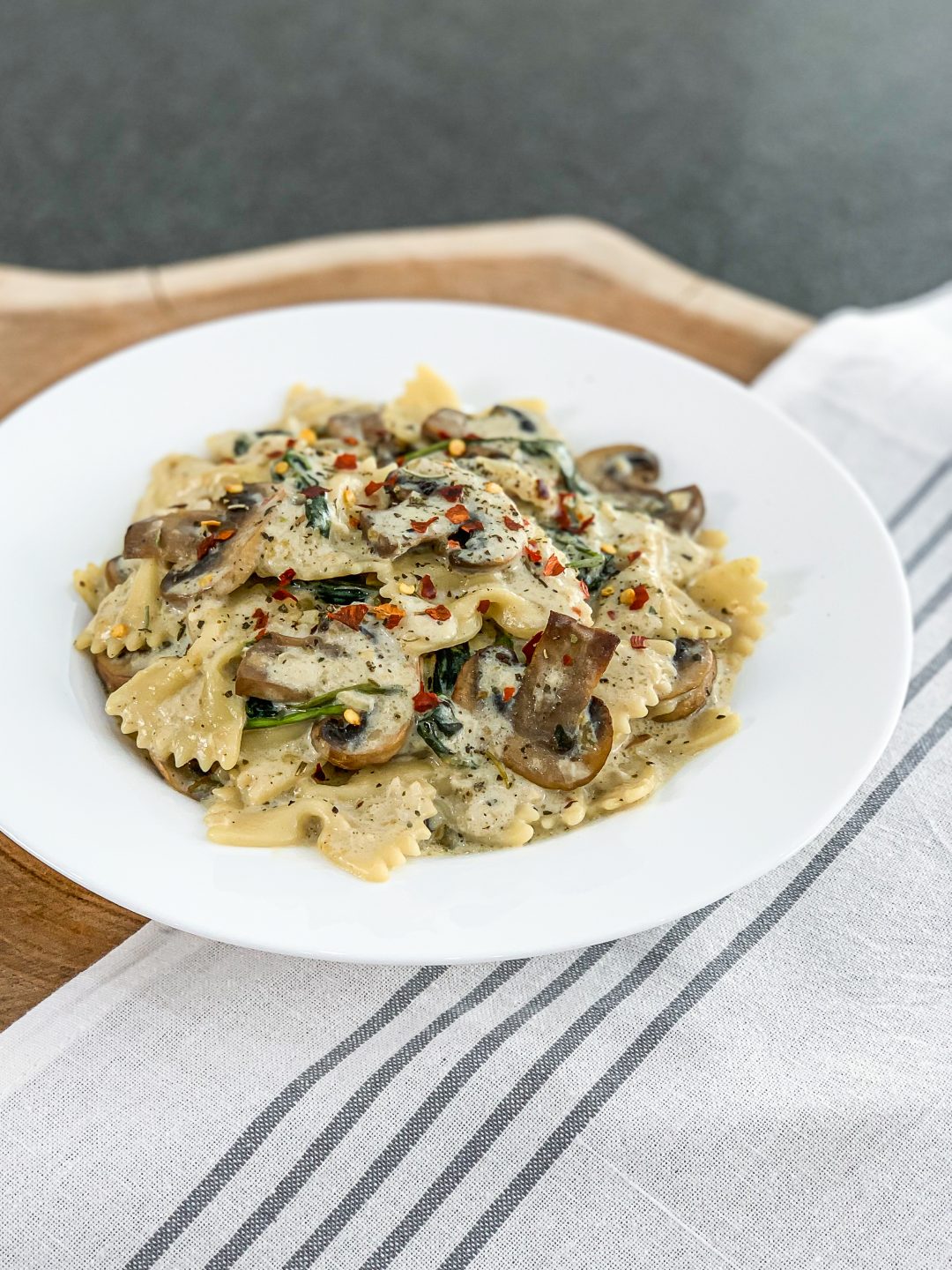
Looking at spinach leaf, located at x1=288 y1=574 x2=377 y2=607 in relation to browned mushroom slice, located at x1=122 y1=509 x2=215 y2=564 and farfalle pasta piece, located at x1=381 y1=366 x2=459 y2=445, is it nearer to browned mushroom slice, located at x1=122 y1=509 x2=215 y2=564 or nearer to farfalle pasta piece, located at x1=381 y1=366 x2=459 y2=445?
browned mushroom slice, located at x1=122 y1=509 x2=215 y2=564

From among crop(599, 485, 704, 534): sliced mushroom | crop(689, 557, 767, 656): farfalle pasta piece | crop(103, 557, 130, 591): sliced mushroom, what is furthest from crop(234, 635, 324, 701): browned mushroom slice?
crop(599, 485, 704, 534): sliced mushroom

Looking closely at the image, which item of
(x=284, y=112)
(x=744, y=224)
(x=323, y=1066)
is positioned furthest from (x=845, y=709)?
(x=284, y=112)

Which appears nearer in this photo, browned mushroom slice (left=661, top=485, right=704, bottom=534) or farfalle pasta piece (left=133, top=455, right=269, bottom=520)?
farfalle pasta piece (left=133, top=455, right=269, bottom=520)

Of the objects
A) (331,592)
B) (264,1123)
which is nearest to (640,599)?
(331,592)

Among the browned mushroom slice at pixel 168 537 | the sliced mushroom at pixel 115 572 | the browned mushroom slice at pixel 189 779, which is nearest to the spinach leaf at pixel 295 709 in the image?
the browned mushroom slice at pixel 189 779

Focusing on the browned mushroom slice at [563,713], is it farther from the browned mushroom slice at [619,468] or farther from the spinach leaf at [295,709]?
the browned mushroom slice at [619,468]

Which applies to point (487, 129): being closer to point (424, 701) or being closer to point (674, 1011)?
point (424, 701)
